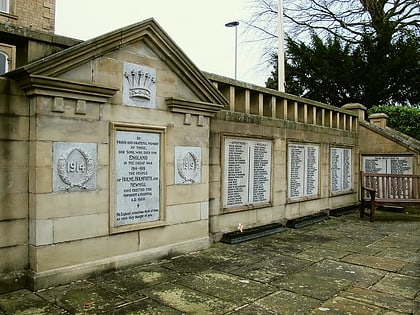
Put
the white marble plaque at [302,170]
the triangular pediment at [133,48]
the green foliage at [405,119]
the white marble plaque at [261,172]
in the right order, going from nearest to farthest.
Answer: the triangular pediment at [133,48], the white marble plaque at [261,172], the white marble plaque at [302,170], the green foliage at [405,119]

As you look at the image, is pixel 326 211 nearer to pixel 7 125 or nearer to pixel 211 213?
pixel 211 213

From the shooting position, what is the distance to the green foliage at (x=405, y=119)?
1473cm

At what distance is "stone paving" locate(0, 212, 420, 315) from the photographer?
147 inches

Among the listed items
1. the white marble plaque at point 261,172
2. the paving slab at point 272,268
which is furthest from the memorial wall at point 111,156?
the white marble plaque at point 261,172

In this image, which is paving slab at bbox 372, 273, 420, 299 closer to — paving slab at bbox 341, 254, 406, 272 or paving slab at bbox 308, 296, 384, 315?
paving slab at bbox 341, 254, 406, 272

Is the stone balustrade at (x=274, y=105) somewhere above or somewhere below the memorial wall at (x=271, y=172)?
above

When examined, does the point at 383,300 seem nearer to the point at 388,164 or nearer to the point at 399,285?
the point at 399,285

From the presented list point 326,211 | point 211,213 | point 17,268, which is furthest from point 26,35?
point 326,211

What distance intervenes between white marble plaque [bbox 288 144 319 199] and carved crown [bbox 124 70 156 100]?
3839mm

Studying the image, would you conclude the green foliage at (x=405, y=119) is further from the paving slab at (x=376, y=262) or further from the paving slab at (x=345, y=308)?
the paving slab at (x=345, y=308)

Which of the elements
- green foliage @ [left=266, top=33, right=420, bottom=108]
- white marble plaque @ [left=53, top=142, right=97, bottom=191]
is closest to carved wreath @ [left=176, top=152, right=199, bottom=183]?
white marble plaque @ [left=53, top=142, right=97, bottom=191]

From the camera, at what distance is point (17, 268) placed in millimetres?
4223

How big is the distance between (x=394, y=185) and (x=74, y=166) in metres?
7.67

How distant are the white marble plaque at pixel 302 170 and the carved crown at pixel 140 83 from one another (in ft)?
12.6
